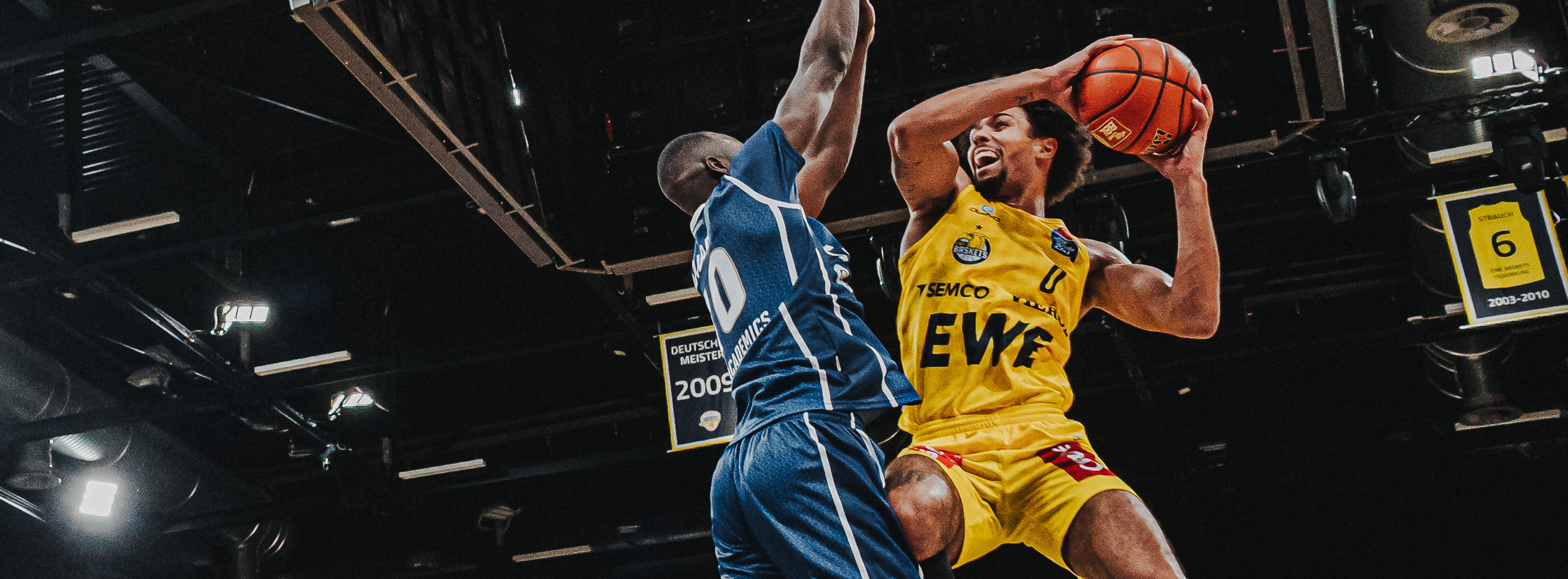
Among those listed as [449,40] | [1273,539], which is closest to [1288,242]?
[1273,539]

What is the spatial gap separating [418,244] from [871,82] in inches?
149

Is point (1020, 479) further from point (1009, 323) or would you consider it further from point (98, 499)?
point (98, 499)

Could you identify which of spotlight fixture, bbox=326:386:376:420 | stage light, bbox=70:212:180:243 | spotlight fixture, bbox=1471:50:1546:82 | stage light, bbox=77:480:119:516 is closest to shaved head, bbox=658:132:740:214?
spotlight fixture, bbox=1471:50:1546:82

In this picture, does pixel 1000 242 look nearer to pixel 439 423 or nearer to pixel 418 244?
pixel 418 244

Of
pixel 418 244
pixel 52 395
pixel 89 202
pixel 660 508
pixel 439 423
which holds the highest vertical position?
pixel 89 202

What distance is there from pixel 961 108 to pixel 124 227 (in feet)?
18.7

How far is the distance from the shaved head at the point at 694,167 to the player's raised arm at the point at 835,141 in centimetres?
23

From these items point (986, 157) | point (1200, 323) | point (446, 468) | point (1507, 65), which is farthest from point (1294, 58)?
point (446, 468)

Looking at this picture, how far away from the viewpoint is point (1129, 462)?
898cm

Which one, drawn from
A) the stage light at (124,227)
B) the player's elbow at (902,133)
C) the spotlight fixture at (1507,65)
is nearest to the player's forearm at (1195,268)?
the player's elbow at (902,133)

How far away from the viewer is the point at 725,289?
9.37ft

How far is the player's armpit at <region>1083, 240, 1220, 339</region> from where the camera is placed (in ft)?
11.0

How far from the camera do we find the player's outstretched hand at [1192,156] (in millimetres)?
3373

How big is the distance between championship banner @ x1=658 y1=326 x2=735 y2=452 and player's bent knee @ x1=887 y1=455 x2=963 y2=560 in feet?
14.8
